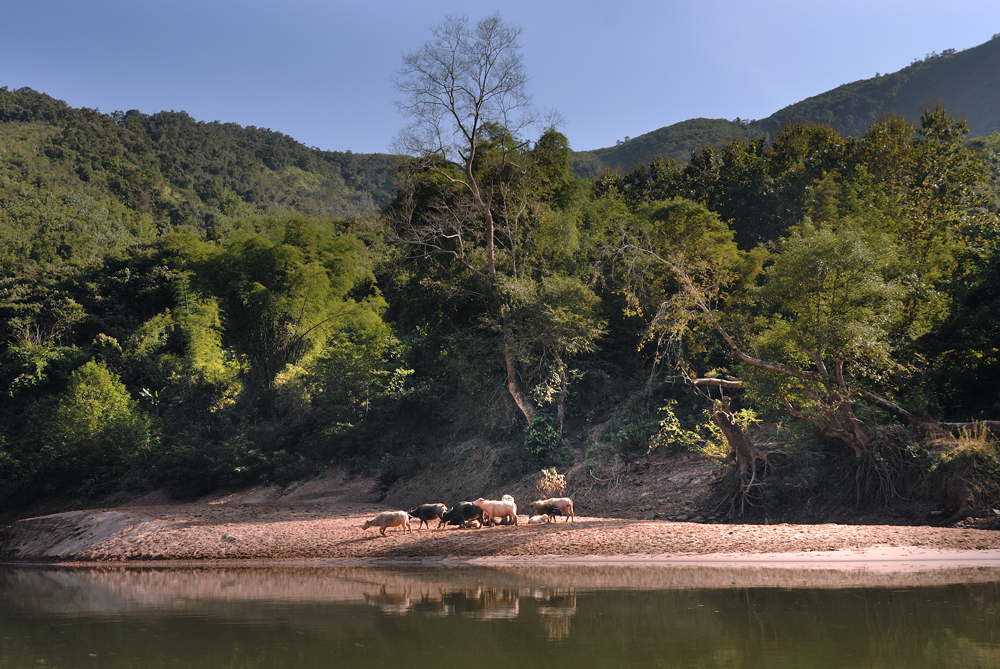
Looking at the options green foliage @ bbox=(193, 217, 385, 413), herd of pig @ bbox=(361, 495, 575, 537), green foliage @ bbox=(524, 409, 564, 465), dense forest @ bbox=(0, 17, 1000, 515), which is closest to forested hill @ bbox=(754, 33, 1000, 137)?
dense forest @ bbox=(0, 17, 1000, 515)

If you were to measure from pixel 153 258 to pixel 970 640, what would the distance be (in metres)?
45.2

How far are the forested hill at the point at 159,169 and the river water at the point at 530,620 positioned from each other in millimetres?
61146

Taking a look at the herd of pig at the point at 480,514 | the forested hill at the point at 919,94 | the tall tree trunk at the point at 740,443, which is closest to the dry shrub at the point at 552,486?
the herd of pig at the point at 480,514

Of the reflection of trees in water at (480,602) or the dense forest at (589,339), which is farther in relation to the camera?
the dense forest at (589,339)

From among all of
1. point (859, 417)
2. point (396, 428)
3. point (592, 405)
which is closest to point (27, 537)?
point (396, 428)

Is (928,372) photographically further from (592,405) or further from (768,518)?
(592,405)

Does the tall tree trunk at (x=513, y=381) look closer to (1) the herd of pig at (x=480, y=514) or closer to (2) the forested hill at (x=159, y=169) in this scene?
(1) the herd of pig at (x=480, y=514)

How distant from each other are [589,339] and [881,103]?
8997 cm

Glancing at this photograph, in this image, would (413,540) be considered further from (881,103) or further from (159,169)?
(881,103)

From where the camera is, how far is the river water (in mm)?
6820

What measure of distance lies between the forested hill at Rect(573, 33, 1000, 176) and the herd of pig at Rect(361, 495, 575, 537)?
71792mm

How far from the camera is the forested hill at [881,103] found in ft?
288

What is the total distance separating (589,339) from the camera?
22.0m

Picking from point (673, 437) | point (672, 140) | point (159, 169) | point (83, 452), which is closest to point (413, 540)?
point (673, 437)
